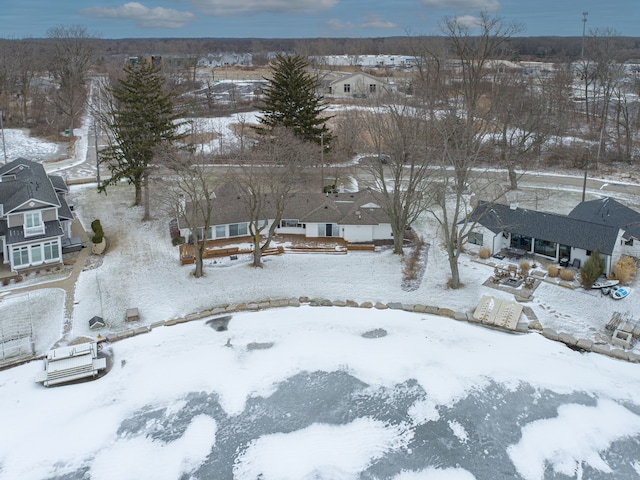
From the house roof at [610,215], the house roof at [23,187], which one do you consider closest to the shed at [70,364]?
the house roof at [23,187]

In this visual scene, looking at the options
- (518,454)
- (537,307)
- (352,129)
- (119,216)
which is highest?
(352,129)

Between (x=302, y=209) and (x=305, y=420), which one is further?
(x=302, y=209)

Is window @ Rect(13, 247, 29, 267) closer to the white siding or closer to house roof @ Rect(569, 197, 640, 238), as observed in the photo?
the white siding

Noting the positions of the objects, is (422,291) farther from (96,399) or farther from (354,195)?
(96,399)

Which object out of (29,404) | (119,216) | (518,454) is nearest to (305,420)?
(518,454)

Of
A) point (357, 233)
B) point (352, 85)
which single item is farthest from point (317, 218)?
point (352, 85)

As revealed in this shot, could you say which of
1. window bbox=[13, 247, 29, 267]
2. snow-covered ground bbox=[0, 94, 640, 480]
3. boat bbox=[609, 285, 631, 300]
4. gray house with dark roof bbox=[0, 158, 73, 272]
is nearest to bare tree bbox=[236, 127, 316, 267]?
snow-covered ground bbox=[0, 94, 640, 480]

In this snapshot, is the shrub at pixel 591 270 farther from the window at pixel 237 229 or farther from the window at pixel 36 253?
→ the window at pixel 36 253

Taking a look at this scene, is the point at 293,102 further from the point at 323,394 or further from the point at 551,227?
the point at 323,394
